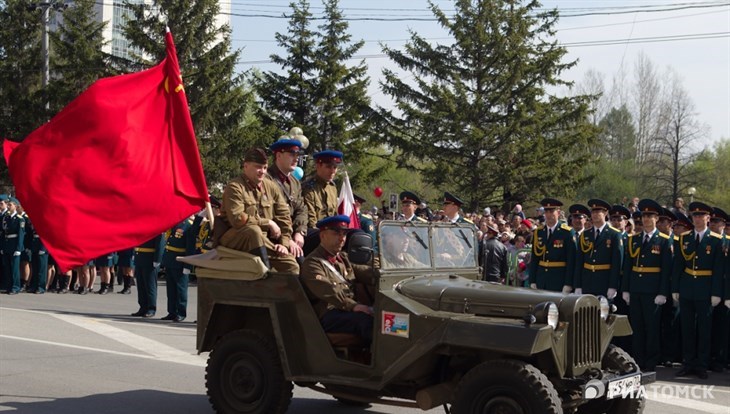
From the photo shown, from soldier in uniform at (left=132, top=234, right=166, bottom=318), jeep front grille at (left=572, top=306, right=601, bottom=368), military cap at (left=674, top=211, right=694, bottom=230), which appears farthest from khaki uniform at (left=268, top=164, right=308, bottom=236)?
soldier in uniform at (left=132, top=234, right=166, bottom=318)

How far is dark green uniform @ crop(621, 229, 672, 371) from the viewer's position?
12.1 m

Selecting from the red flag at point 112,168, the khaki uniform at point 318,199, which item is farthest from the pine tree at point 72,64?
the red flag at point 112,168

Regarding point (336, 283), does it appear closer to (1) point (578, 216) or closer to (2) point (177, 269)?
(1) point (578, 216)

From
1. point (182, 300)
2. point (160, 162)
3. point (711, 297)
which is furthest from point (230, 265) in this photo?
point (182, 300)

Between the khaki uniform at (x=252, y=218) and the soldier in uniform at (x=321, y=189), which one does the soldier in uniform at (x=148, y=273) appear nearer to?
the soldier in uniform at (x=321, y=189)

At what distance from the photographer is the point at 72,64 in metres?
38.8

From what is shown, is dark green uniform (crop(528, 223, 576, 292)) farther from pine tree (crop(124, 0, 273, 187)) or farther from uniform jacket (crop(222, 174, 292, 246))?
pine tree (crop(124, 0, 273, 187))

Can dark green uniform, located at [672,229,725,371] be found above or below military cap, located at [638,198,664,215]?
below

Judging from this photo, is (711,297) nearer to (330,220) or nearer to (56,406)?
(330,220)

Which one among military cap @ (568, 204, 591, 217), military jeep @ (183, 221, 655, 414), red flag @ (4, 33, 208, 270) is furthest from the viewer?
military cap @ (568, 204, 591, 217)

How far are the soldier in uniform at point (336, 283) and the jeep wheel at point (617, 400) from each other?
186cm

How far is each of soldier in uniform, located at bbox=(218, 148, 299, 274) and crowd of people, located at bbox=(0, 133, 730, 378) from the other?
0.01 m

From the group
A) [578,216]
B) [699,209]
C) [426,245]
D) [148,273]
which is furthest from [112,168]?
[148,273]

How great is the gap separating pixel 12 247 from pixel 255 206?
1441 centimetres
